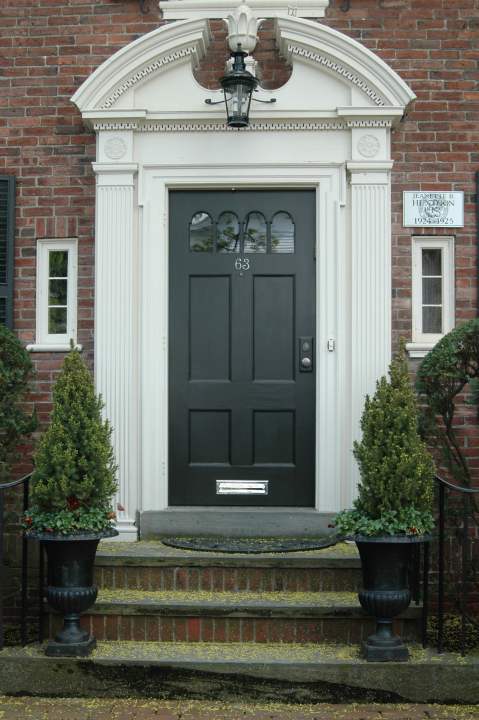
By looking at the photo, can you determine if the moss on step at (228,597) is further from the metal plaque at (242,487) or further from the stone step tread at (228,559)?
the metal plaque at (242,487)

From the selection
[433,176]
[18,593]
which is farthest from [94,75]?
[18,593]

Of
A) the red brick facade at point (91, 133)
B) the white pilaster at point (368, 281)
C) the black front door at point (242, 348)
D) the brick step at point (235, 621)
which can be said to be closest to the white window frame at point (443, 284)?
the red brick facade at point (91, 133)

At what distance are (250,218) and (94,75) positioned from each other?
1.37m

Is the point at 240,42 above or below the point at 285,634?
above

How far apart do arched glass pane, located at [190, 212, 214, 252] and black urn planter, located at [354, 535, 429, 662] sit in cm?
240

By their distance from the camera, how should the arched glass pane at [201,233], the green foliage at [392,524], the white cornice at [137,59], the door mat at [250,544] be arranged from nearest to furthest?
the green foliage at [392,524]
the door mat at [250,544]
the white cornice at [137,59]
the arched glass pane at [201,233]

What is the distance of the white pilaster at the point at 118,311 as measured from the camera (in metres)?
6.10

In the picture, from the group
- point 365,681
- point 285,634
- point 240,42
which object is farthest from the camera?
point 240,42

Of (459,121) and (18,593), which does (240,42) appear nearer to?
(459,121)

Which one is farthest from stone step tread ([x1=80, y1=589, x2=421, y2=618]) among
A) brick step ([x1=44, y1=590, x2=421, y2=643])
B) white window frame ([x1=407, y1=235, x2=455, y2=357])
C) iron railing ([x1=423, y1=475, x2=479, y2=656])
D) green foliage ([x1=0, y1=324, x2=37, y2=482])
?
white window frame ([x1=407, y1=235, x2=455, y2=357])

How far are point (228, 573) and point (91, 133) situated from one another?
305 cm

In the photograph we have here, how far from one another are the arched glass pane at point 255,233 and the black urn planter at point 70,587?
2269mm

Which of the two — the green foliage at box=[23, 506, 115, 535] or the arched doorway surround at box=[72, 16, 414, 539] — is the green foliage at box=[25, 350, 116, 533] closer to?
the green foliage at box=[23, 506, 115, 535]

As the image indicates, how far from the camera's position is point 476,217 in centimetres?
615
